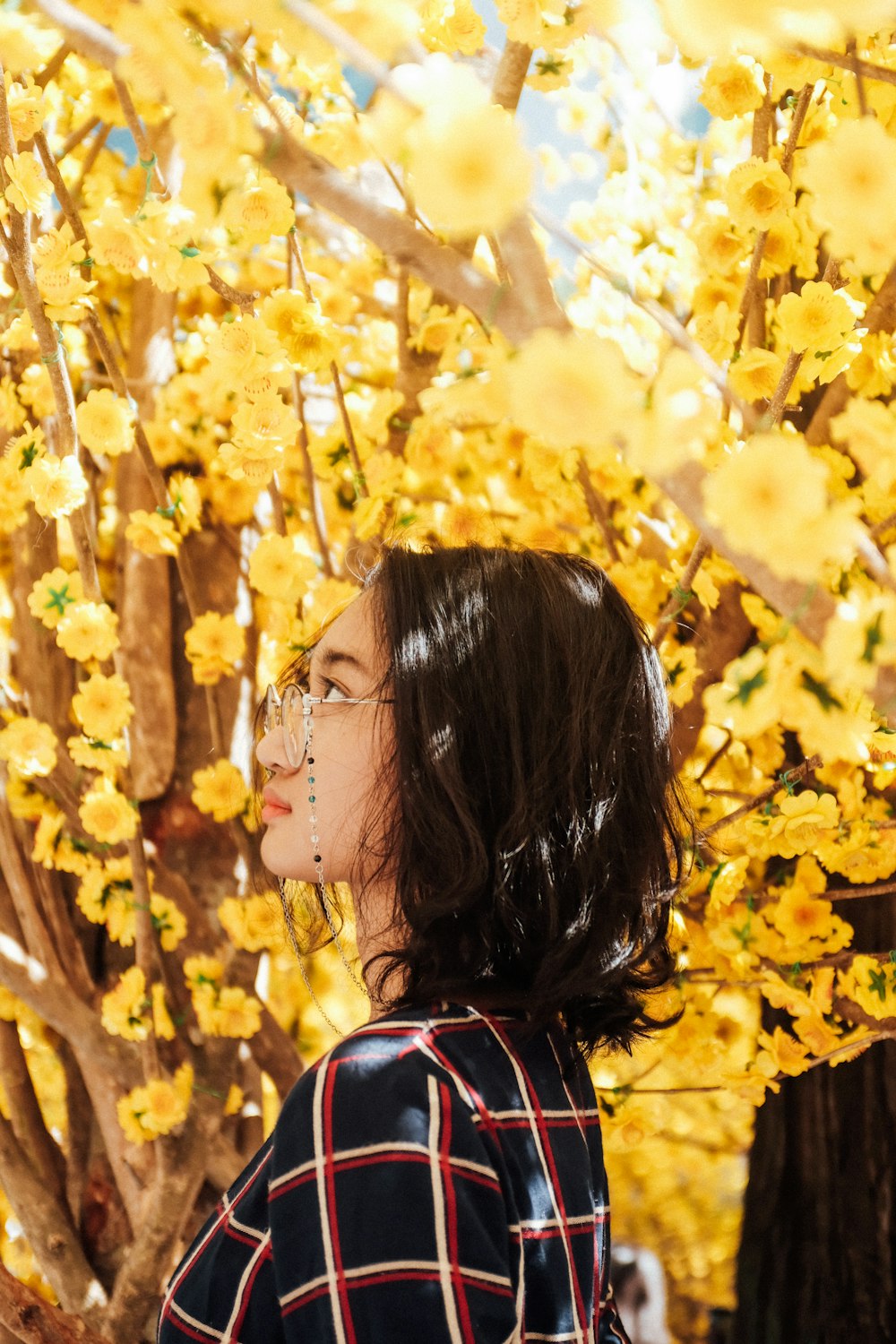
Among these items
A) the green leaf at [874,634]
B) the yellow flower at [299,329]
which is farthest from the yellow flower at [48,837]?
the green leaf at [874,634]

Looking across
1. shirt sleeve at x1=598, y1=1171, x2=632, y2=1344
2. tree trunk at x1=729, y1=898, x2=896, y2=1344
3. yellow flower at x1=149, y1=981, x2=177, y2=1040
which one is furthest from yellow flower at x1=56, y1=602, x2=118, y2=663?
tree trunk at x1=729, y1=898, x2=896, y2=1344

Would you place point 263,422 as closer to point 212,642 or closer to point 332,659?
point 332,659

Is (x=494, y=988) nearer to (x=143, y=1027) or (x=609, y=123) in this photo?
(x=143, y=1027)

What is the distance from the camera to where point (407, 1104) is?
28.3 inches

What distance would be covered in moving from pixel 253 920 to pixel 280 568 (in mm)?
595

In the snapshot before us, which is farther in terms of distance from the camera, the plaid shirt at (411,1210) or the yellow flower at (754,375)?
the yellow flower at (754,375)

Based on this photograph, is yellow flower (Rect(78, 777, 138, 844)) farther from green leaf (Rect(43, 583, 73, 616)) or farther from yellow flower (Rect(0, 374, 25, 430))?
yellow flower (Rect(0, 374, 25, 430))

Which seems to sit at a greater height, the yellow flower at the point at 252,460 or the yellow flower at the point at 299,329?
the yellow flower at the point at 299,329

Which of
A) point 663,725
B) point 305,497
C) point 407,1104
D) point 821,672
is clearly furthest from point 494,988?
point 305,497

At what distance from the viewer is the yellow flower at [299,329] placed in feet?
3.92

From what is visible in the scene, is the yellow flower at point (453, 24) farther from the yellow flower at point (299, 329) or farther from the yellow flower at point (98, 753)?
the yellow flower at point (98, 753)

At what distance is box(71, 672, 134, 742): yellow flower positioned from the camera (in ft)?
4.77

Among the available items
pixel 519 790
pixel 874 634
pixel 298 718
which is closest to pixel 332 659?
pixel 298 718

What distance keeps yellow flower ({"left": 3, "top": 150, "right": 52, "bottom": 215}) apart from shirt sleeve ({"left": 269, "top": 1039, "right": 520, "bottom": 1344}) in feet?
2.90
